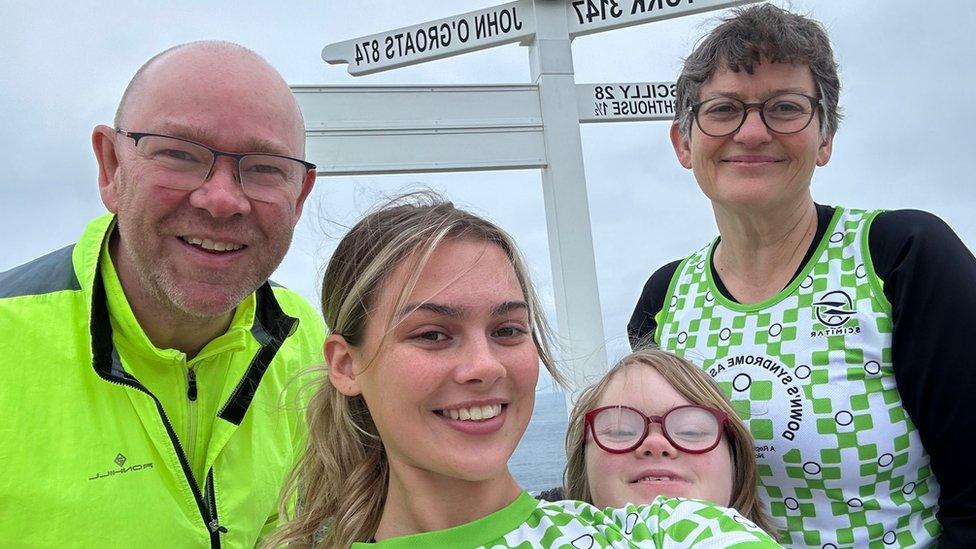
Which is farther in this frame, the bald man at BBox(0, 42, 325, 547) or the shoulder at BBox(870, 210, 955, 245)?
the bald man at BBox(0, 42, 325, 547)

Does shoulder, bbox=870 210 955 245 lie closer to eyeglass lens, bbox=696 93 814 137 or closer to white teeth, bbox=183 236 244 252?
eyeglass lens, bbox=696 93 814 137

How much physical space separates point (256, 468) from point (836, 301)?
5.25 feet

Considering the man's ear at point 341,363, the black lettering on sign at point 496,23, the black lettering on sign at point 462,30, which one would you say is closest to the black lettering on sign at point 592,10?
the black lettering on sign at point 496,23

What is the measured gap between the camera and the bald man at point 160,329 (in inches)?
71.4

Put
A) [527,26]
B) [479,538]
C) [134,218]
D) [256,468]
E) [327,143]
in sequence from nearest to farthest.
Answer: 1. [479,538]
2. [134,218]
3. [256,468]
4. [327,143]
5. [527,26]

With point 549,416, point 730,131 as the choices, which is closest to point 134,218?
point 549,416

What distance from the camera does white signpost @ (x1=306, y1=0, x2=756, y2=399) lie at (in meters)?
3.97

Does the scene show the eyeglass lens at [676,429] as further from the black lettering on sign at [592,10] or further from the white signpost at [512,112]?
the black lettering on sign at [592,10]

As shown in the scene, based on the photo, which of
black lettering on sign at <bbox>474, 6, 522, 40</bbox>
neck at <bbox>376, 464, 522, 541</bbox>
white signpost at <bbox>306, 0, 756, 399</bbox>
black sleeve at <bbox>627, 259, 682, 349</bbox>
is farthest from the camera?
black lettering on sign at <bbox>474, 6, 522, 40</bbox>

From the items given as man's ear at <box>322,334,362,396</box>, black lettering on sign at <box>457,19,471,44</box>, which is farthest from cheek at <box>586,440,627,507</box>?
black lettering on sign at <box>457,19,471,44</box>

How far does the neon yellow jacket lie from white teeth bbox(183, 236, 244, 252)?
0.80 feet

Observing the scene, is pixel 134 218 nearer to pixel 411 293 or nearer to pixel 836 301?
pixel 411 293

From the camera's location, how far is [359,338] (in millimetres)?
1539

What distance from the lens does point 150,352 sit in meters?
1.98
